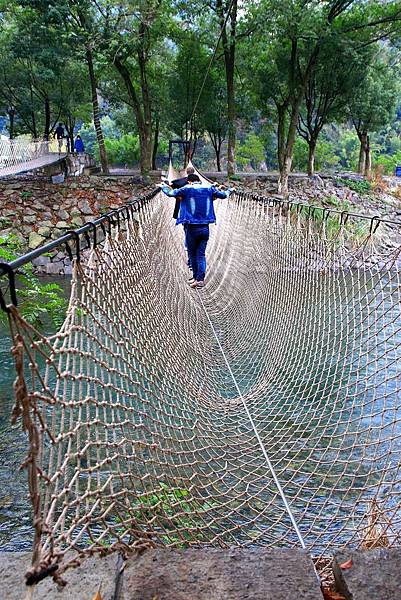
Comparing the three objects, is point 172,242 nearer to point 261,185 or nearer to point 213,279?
point 213,279

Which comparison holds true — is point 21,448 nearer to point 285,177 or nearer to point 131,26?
point 131,26

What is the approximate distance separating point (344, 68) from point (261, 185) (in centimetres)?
295

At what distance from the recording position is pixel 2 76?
1254cm

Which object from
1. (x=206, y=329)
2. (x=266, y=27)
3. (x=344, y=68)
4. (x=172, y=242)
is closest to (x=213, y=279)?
(x=172, y=242)

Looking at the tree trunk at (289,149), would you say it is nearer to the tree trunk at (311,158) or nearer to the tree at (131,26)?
the tree trunk at (311,158)

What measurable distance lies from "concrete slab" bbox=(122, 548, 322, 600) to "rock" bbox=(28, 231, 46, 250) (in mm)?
Answer: 9384

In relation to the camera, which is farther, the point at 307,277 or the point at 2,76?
the point at 2,76

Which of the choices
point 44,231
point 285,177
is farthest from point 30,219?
point 285,177

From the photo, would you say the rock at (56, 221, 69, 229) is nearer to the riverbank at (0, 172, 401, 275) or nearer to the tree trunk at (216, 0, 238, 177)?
the riverbank at (0, 172, 401, 275)

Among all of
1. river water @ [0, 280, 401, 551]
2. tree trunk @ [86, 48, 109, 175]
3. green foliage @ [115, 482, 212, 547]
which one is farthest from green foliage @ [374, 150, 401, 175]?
green foliage @ [115, 482, 212, 547]

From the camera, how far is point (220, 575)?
3.14ft

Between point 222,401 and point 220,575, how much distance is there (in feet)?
6.52

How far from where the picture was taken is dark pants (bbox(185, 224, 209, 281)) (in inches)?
157

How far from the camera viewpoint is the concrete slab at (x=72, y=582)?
907 millimetres
